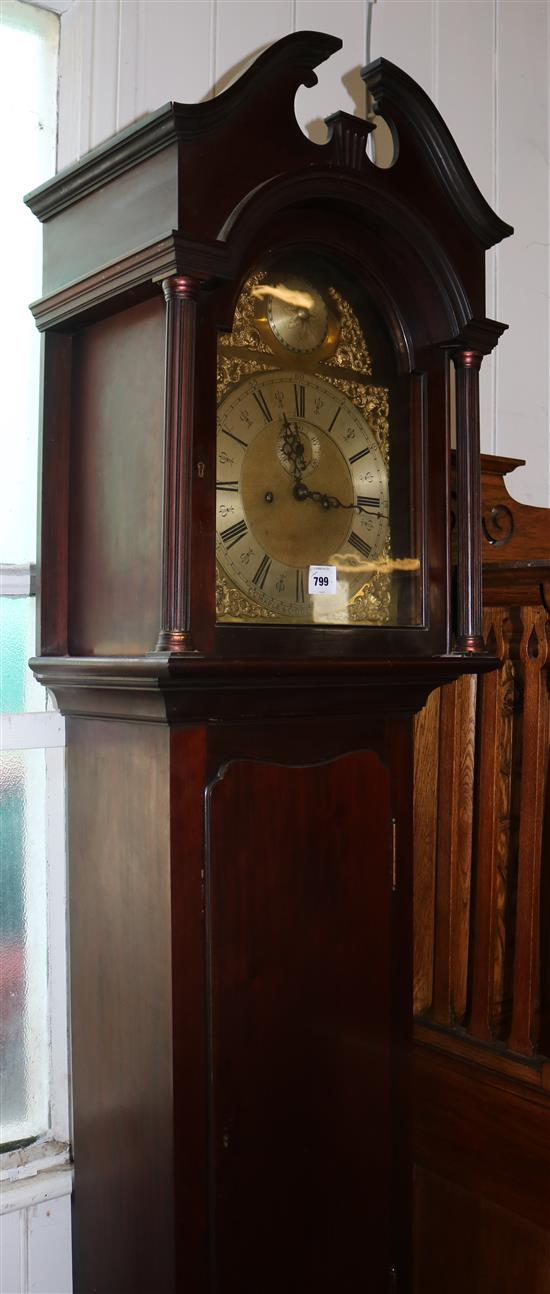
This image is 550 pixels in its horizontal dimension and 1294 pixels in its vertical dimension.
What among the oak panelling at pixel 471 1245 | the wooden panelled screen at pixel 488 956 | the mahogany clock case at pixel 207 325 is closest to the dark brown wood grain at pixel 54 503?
the mahogany clock case at pixel 207 325

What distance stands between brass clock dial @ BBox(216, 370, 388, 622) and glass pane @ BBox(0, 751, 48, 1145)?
1.40ft

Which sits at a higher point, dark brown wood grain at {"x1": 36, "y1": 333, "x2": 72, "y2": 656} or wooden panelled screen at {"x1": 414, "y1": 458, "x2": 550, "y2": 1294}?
dark brown wood grain at {"x1": 36, "y1": 333, "x2": 72, "y2": 656}

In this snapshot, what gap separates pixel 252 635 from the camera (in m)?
1.13

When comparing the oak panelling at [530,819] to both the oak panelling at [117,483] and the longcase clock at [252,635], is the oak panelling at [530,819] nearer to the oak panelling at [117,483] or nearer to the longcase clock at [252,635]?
the longcase clock at [252,635]

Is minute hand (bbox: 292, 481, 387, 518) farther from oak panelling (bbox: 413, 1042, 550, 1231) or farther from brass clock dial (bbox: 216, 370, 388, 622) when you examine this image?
oak panelling (bbox: 413, 1042, 550, 1231)

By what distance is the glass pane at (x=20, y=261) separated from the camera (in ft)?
4.48

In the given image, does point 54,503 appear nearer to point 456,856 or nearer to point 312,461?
point 312,461

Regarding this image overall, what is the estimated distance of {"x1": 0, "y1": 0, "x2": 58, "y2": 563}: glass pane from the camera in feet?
4.48

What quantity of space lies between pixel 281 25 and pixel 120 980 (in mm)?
1387

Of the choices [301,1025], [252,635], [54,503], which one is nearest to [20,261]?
[54,503]

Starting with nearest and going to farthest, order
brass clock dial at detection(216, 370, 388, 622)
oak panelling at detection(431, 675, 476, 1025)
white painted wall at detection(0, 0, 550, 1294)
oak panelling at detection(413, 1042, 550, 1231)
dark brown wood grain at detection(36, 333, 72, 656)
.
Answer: brass clock dial at detection(216, 370, 388, 622), dark brown wood grain at detection(36, 333, 72, 656), white painted wall at detection(0, 0, 550, 1294), oak panelling at detection(413, 1042, 550, 1231), oak panelling at detection(431, 675, 476, 1025)

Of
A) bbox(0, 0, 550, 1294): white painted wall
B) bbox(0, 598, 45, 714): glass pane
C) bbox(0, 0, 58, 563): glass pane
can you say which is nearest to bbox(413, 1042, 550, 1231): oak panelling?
bbox(0, 0, 550, 1294): white painted wall

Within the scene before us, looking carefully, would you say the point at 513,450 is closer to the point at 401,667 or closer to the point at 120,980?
the point at 401,667

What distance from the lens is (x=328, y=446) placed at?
4.04 ft
